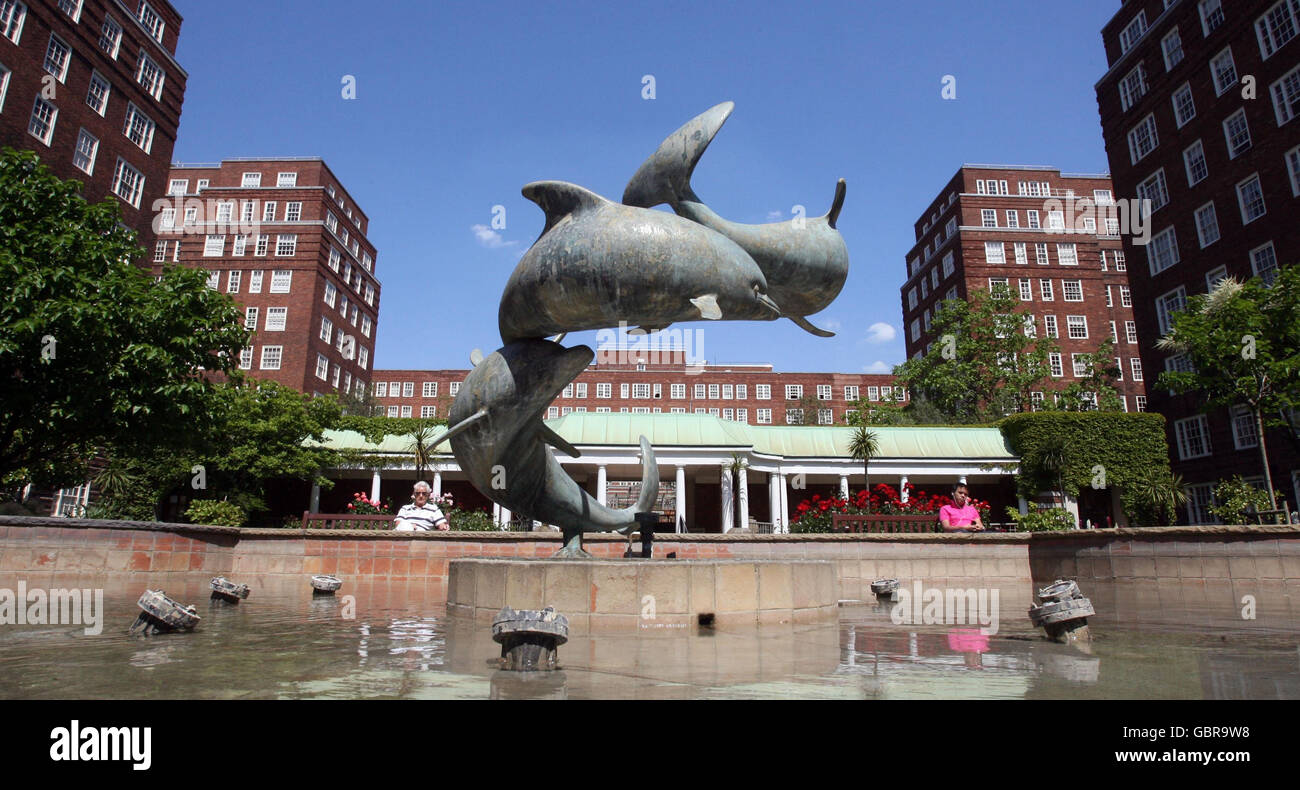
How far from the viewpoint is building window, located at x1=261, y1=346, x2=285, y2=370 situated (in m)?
57.4

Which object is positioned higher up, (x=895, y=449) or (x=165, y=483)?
(x=895, y=449)

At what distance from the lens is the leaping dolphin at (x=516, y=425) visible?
861 cm

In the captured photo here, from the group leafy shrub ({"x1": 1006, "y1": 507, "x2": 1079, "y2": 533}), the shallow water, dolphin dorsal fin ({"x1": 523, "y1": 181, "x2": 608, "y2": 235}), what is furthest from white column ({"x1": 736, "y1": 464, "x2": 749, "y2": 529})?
dolphin dorsal fin ({"x1": 523, "y1": 181, "x2": 608, "y2": 235})

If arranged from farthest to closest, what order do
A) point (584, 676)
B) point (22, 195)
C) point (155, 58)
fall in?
1. point (155, 58)
2. point (22, 195)
3. point (584, 676)

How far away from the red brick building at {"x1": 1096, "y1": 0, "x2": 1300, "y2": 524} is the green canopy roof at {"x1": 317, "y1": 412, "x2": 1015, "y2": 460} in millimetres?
9851

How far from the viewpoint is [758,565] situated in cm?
823

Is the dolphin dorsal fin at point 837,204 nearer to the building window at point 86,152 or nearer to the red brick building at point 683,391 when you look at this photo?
the building window at point 86,152

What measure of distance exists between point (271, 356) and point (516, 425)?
188 ft

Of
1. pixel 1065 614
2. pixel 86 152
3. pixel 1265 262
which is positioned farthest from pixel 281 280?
pixel 1265 262

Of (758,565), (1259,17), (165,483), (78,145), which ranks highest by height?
(1259,17)

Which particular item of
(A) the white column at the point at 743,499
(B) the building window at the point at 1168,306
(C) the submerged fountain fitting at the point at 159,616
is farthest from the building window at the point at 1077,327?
(C) the submerged fountain fitting at the point at 159,616
